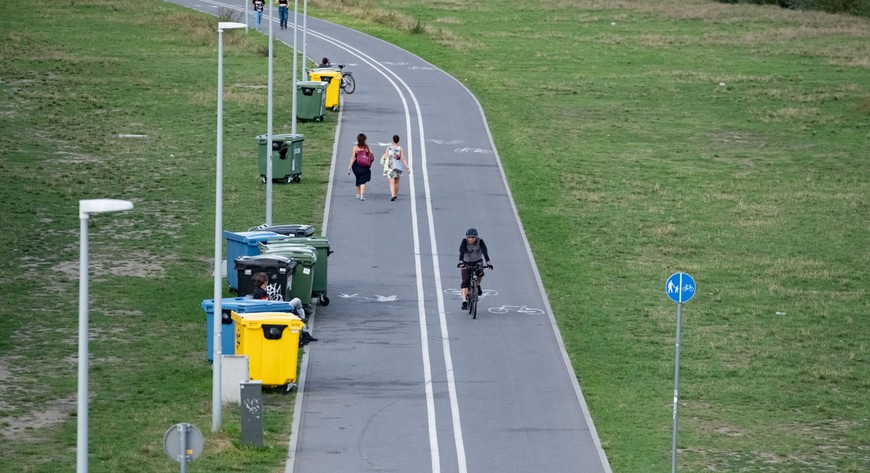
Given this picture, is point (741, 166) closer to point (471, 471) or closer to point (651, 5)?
point (471, 471)

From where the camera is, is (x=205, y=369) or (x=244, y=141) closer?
(x=205, y=369)

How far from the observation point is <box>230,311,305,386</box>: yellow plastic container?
22359mm

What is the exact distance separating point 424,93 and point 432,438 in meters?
35.0

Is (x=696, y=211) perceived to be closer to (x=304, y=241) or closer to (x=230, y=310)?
(x=304, y=241)

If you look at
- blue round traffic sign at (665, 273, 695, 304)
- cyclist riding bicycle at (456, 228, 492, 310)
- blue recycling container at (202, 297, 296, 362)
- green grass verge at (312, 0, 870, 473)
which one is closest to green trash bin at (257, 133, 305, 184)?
green grass verge at (312, 0, 870, 473)

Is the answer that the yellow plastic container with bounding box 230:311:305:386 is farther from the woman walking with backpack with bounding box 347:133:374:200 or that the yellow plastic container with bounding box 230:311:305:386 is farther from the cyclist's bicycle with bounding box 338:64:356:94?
the cyclist's bicycle with bounding box 338:64:356:94

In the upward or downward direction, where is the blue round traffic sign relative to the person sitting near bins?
upward

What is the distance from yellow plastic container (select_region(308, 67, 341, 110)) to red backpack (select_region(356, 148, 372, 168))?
13.2m

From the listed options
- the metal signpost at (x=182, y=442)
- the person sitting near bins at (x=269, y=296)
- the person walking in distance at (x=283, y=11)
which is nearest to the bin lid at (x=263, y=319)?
the person sitting near bins at (x=269, y=296)

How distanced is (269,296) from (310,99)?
861 inches

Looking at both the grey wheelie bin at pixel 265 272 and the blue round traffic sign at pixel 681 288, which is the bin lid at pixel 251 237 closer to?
the grey wheelie bin at pixel 265 272

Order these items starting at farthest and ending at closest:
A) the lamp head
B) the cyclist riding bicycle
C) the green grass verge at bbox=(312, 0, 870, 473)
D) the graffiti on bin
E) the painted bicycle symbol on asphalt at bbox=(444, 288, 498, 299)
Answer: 1. the painted bicycle symbol on asphalt at bbox=(444, 288, 498, 299)
2. the graffiti on bin
3. the cyclist riding bicycle
4. the green grass verge at bbox=(312, 0, 870, 473)
5. the lamp head

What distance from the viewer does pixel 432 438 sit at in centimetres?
2078

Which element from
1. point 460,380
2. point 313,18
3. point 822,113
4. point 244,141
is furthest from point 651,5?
point 460,380
